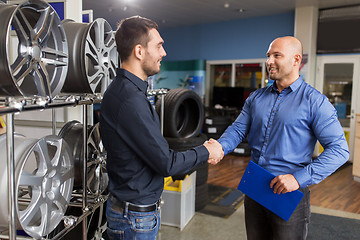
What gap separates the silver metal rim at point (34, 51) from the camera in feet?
4.54

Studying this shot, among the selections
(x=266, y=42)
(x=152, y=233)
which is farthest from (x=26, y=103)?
(x=266, y=42)

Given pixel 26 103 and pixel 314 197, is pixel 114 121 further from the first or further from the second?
pixel 314 197

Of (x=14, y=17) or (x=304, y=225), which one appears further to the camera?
(x=304, y=225)

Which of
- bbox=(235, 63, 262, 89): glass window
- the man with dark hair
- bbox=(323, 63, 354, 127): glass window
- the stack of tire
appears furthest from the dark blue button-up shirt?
bbox=(235, 63, 262, 89): glass window

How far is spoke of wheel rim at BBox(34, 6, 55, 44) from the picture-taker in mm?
1579

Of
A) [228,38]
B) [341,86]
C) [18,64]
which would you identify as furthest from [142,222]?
[228,38]

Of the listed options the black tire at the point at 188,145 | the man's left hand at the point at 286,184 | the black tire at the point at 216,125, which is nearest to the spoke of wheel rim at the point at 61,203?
the man's left hand at the point at 286,184

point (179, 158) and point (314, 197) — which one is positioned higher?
point (179, 158)

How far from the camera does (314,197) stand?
15.1ft

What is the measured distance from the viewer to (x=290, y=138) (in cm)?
186

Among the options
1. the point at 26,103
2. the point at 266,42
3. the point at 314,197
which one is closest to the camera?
the point at 26,103

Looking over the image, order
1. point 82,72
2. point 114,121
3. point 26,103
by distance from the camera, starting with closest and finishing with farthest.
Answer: point 26,103
point 114,121
point 82,72

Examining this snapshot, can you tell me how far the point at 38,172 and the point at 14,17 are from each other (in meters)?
0.74

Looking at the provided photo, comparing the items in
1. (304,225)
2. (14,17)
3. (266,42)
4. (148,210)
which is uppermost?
(266,42)
